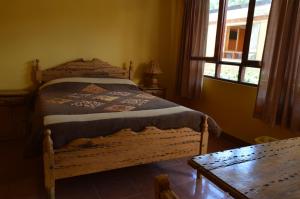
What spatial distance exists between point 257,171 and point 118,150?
4.29 feet

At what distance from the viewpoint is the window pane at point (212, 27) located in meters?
3.64

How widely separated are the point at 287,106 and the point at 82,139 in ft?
6.59

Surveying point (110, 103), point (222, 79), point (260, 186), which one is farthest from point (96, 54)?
point (260, 186)

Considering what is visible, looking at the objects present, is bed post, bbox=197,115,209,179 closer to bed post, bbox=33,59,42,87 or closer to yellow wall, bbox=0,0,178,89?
yellow wall, bbox=0,0,178,89

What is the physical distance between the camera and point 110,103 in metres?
2.69

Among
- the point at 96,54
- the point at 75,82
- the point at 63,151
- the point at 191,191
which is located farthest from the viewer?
the point at 96,54

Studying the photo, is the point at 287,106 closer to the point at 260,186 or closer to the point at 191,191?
the point at 191,191

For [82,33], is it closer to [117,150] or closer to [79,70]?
[79,70]

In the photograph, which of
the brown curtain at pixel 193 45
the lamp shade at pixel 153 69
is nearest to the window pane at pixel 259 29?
the brown curtain at pixel 193 45

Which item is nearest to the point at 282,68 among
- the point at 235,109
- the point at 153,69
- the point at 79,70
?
the point at 235,109

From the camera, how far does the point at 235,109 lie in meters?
3.34

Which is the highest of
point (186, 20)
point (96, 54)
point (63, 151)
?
point (186, 20)

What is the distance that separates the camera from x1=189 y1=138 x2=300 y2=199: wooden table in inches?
31.1

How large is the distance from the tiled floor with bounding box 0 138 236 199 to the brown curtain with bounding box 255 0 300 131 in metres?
1.05
